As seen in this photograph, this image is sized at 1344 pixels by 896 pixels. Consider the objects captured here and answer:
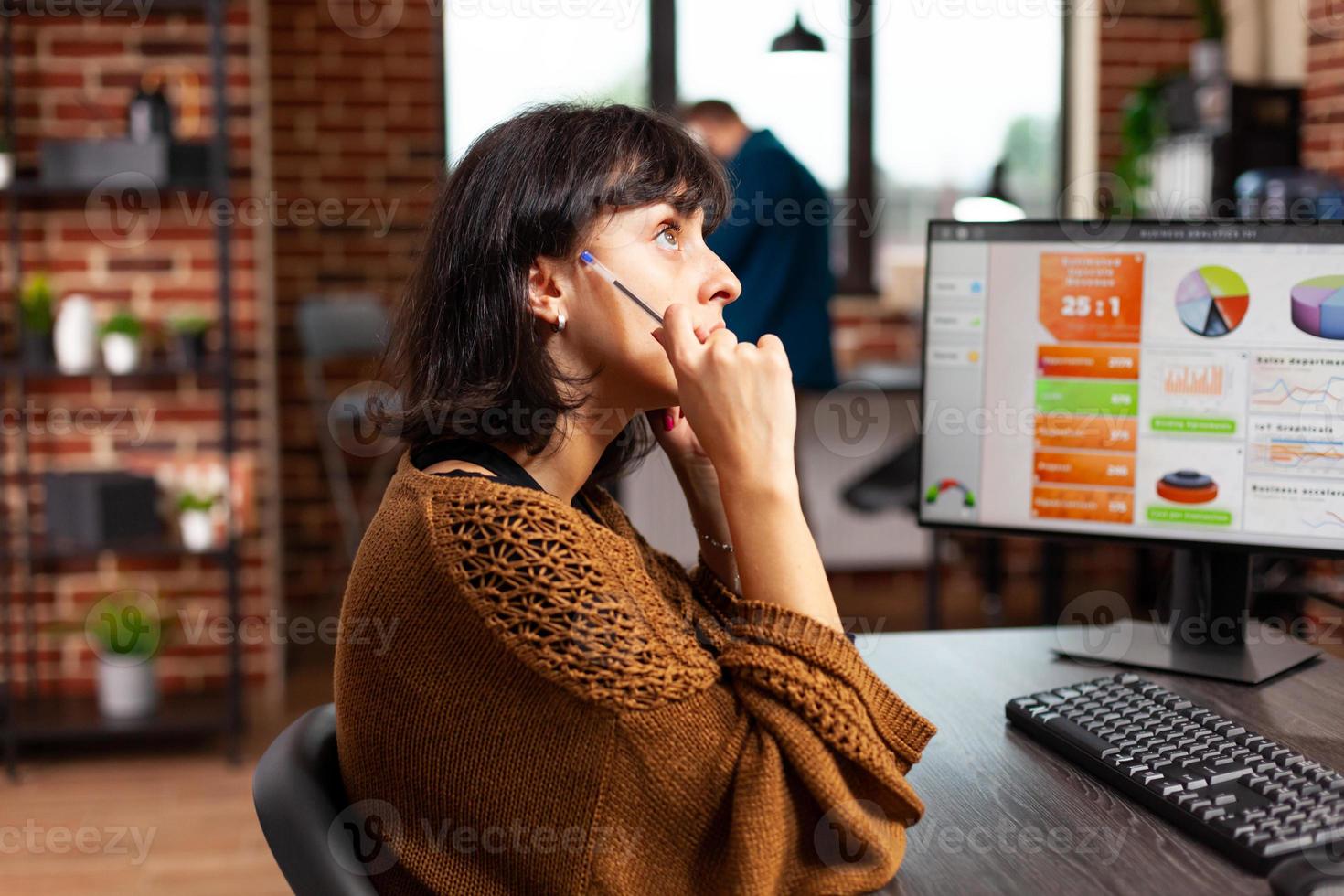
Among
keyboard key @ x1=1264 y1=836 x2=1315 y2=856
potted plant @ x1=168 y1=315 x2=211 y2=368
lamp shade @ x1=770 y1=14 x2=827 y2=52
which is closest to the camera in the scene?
keyboard key @ x1=1264 y1=836 x2=1315 y2=856

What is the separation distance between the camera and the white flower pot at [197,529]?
10.2ft

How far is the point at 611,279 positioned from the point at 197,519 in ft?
7.45

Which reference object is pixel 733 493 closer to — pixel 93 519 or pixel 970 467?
pixel 970 467

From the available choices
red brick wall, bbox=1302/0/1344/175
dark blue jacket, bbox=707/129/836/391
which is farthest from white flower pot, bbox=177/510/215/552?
red brick wall, bbox=1302/0/1344/175

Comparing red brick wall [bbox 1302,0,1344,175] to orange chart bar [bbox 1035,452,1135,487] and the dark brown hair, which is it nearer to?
A: orange chart bar [bbox 1035,452,1135,487]

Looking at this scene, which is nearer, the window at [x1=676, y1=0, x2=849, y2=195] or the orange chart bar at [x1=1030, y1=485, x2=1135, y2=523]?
the orange chart bar at [x1=1030, y1=485, x2=1135, y2=523]

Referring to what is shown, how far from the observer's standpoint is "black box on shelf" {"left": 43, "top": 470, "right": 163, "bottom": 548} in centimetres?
301

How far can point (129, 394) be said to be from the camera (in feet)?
10.7

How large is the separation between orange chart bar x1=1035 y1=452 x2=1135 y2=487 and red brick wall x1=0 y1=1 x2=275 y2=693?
7.47ft

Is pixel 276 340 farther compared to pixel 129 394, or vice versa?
pixel 276 340

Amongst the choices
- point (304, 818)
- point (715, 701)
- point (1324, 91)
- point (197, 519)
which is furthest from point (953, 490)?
point (1324, 91)

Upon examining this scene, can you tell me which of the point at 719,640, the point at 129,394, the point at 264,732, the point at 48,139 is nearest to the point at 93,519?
the point at 129,394

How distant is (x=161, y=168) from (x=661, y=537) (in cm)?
195

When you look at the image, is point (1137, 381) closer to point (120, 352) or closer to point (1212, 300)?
point (1212, 300)
